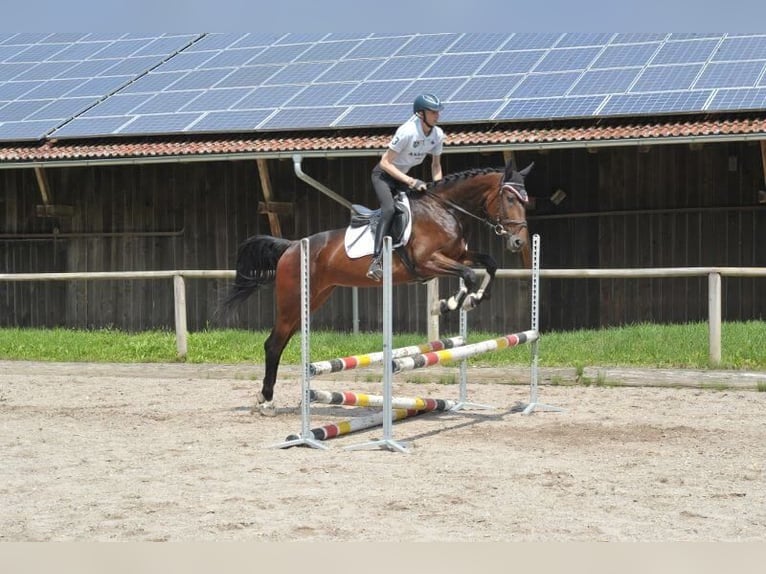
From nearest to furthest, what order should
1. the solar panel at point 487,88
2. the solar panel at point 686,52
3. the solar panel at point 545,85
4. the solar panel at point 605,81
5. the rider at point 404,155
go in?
the rider at point 404,155 → the solar panel at point 605,81 → the solar panel at point 545,85 → the solar panel at point 487,88 → the solar panel at point 686,52

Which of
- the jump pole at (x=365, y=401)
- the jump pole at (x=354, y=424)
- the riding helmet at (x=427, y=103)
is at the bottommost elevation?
the jump pole at (x=354, y=424)

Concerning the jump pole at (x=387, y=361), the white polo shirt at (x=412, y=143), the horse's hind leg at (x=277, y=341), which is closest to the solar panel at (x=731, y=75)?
the white polo shirt at (x=412, y=143)

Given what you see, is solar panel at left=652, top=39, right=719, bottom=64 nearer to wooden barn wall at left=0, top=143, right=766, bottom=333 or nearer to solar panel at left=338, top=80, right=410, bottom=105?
wooden barn wall at left=0, top=143, right=766, bottom=333

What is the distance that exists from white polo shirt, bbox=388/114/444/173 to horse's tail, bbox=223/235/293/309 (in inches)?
57.7

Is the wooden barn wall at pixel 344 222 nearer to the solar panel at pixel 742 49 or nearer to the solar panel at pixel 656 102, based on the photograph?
the solar panel at pixel 656 102

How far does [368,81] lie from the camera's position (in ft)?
60.5

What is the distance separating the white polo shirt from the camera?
29.8 ft

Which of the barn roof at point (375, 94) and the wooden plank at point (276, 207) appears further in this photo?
the wooden plank at point (276, 207)

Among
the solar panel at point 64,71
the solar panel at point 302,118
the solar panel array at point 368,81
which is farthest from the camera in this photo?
the solar panel at point 64,71

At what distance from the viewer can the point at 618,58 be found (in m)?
18.3

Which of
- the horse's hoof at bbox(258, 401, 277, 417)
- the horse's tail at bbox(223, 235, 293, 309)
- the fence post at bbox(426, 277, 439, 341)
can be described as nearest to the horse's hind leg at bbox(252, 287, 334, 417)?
the horse's hoof at bbox(258, 401, 277, 417)

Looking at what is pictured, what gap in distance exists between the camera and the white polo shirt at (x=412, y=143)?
29.8 feet

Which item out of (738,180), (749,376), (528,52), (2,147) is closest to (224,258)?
(2,147)

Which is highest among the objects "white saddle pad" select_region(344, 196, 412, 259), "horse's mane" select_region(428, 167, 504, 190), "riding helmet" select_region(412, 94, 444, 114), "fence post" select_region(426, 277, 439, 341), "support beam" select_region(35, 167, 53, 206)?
"support beam" select_region(35, 167, 53, 206)
